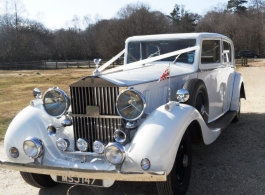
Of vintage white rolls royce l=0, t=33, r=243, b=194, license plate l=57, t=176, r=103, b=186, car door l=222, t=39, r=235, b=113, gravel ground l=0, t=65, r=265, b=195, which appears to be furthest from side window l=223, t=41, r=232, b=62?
license plate l=57, t=176, r=103, b=186

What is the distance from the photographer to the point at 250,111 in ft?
27.3

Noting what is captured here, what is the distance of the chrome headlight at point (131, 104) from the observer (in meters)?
3.42

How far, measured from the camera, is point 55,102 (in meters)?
3.92

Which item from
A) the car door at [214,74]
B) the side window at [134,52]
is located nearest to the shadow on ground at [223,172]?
the car door at [214,74]

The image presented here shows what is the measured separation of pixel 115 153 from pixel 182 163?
999 millimetres

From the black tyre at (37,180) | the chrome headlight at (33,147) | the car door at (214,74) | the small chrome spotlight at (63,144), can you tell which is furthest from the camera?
the car door at (214,74)

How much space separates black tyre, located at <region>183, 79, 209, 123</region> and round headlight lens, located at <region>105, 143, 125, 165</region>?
4.87ft

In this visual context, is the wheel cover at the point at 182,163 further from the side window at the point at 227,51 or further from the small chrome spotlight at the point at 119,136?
the side window at the point at 227,51

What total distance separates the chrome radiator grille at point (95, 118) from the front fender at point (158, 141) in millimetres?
363

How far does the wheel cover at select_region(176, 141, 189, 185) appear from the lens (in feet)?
12.0

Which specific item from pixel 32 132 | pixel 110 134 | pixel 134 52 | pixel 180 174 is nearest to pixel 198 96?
pixel 180 174

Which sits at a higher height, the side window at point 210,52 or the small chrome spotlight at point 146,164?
the side window at point 210,52

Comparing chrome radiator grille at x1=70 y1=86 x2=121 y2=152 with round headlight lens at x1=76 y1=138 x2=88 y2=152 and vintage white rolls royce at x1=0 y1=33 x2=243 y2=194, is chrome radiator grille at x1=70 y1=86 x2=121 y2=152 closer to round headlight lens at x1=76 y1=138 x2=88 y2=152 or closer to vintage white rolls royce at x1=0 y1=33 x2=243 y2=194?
vintage white rolls royce at x1=0 y1=33 x2=243 y2=194

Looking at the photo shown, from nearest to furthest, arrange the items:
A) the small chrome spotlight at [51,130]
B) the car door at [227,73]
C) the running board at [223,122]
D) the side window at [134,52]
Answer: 1. the small chrome spotlight at [51,130]
2. the running board at [223,122]
3. the side window at [134,52]
4. the car door at [227,73]
